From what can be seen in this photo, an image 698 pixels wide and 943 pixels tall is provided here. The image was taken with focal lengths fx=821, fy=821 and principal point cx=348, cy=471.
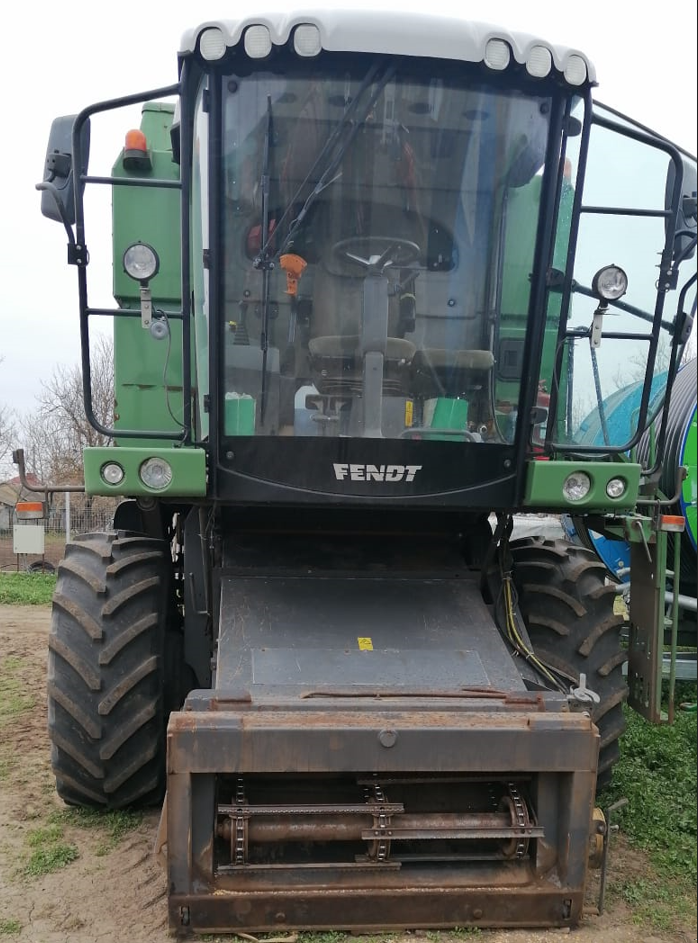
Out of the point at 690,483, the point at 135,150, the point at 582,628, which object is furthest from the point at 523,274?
the point at 690,483

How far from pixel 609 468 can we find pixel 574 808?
4.46 feet

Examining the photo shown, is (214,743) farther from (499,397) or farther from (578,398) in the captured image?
(578,398)

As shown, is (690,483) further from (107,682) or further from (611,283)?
(107,682)

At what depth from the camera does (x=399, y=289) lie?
10.8ft

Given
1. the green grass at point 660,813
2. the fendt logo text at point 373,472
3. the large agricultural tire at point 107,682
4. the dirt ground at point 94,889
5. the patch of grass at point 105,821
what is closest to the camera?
the dirt ground at point 94,889

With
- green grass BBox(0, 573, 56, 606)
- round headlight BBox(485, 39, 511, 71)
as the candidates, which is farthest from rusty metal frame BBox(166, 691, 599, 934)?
green grass BBox(0, 573, 56, 606)

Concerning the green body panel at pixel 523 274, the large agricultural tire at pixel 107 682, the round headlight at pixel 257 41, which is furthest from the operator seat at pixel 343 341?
the large agricultural tire at pixel 107 682

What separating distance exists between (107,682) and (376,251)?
2080mm

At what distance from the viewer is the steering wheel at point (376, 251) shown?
3250 millimetres

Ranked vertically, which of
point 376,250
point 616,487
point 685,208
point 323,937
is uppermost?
point 685,208

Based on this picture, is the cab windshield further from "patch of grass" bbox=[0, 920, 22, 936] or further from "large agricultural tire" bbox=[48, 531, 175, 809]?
"patch of grass" bbox=[0, 920, 22, 936]

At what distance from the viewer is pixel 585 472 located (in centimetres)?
340

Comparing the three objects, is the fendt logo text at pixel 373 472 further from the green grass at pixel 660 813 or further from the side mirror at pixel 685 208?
the green grass at pixel 660 813

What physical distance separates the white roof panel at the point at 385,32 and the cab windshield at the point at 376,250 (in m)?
0.09
